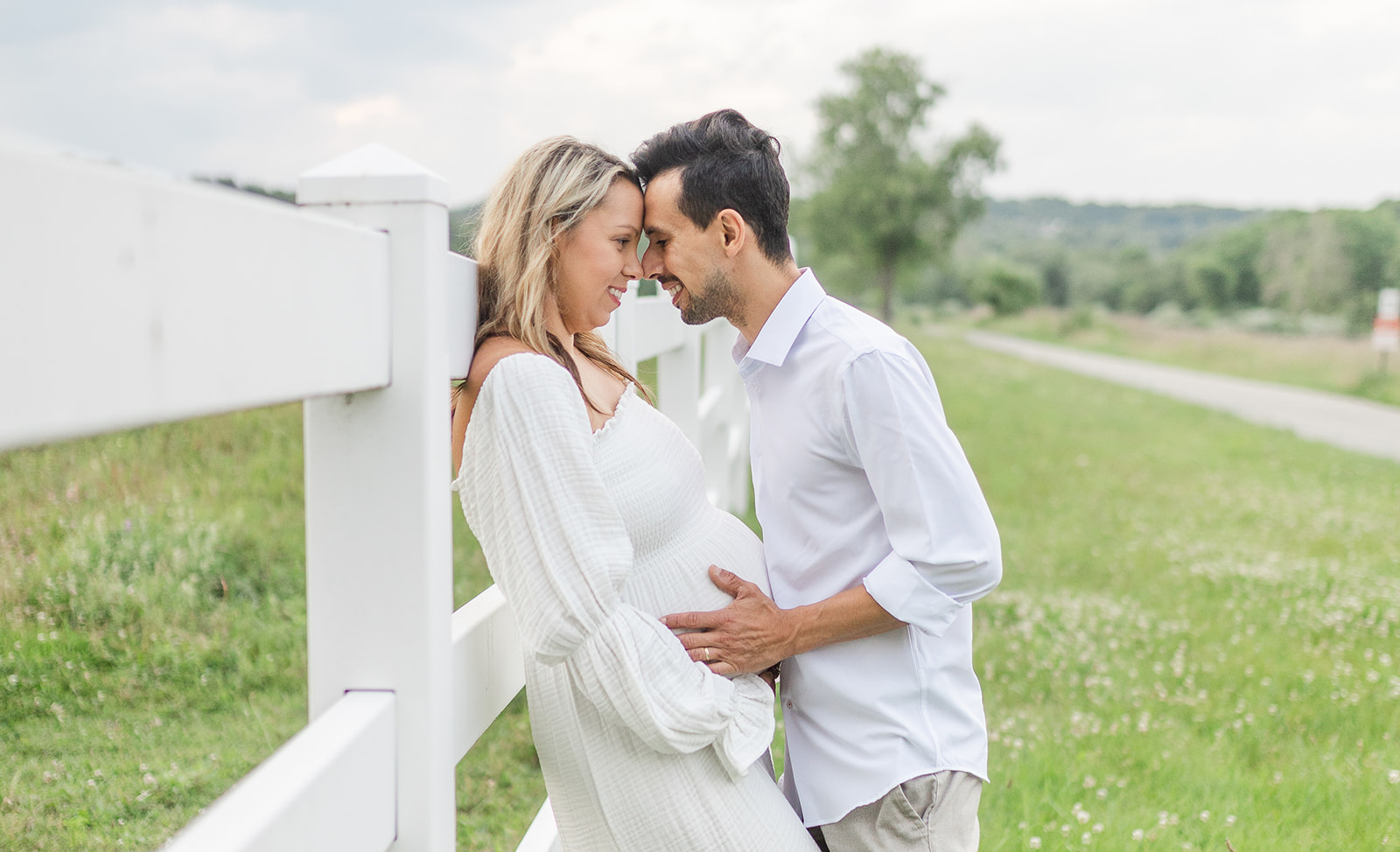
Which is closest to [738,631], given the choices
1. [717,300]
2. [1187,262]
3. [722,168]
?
[717,300]

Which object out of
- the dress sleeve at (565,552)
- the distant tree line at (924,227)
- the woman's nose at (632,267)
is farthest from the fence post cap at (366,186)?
the distant tree line at (924,227)

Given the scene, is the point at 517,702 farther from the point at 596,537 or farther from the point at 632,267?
the point at 596,537

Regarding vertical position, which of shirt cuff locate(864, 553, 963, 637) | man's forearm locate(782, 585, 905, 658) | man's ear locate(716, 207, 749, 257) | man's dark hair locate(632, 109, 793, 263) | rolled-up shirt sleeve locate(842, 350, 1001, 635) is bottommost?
man's forearm locate(782, 585, 905, 658)

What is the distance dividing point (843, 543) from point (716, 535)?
26cm

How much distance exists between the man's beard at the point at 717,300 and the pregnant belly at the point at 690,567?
472 mm

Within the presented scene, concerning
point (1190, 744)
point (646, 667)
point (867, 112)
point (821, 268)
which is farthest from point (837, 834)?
point (821, 268)

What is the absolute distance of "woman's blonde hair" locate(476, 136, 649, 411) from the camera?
1700mm

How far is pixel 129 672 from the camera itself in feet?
9.27

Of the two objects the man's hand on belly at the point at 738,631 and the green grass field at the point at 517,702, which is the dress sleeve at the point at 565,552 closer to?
the man's hand on belly at the point at 738,631

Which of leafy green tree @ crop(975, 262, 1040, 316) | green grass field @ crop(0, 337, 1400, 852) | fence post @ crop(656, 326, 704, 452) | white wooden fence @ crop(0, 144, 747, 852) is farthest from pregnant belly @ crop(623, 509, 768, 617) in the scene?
leafy green tree @ crop(975, 262, 1040, 316)

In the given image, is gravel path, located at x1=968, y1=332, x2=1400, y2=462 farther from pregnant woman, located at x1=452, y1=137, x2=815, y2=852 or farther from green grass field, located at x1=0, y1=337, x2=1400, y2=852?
pregnant woman, located at x1=452, y1=137, x2=815, y2=852

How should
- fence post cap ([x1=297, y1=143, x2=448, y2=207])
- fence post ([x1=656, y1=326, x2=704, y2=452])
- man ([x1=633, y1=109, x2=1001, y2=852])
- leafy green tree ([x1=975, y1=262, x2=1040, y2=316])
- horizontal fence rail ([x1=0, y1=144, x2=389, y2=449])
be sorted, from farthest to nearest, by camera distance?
leafy green tree ([x1=975, y1=262, x2=1040, y2=316]) < fence post ([x1=656, y1=326, x2=704, y2=452]) < man ([x1=633, y1=109, x2=1001, y2=852]) < fence post cap ([x1=297, y1=143, x2=448, y2=207]) < horizontal fence rail ([x1=0, y1=144, x2=389, y2=449])

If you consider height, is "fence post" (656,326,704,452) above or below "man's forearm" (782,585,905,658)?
above

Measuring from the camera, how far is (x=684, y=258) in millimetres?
2236
